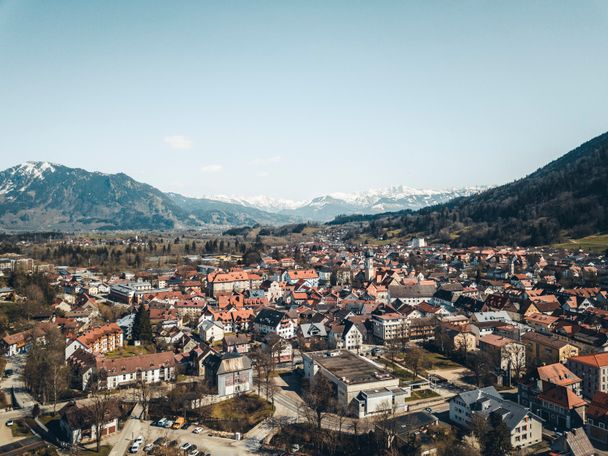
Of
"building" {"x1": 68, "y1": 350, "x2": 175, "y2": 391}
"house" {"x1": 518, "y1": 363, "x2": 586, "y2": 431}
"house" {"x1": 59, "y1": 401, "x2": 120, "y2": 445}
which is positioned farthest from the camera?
"building" {"x1": 68, "y1": 350, "x2": 175, "y2": 391}

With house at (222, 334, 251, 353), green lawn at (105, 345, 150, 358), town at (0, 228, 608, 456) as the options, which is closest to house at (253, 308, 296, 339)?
town at (0, 228, 608, 456)

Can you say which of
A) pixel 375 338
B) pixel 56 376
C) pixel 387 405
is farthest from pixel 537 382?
pixel 56 376

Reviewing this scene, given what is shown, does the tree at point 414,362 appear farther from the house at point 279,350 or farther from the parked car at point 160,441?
the parked car at point 160,441

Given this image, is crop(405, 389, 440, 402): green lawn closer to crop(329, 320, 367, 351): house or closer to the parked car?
crop(329, 320, 367, 351): house

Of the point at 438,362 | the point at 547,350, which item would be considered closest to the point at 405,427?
the point at 438,362

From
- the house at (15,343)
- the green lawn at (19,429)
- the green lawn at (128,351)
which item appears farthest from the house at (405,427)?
the house at (15,343)

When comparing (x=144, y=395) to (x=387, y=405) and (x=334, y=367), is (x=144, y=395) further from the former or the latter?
(x=387, y=405)
